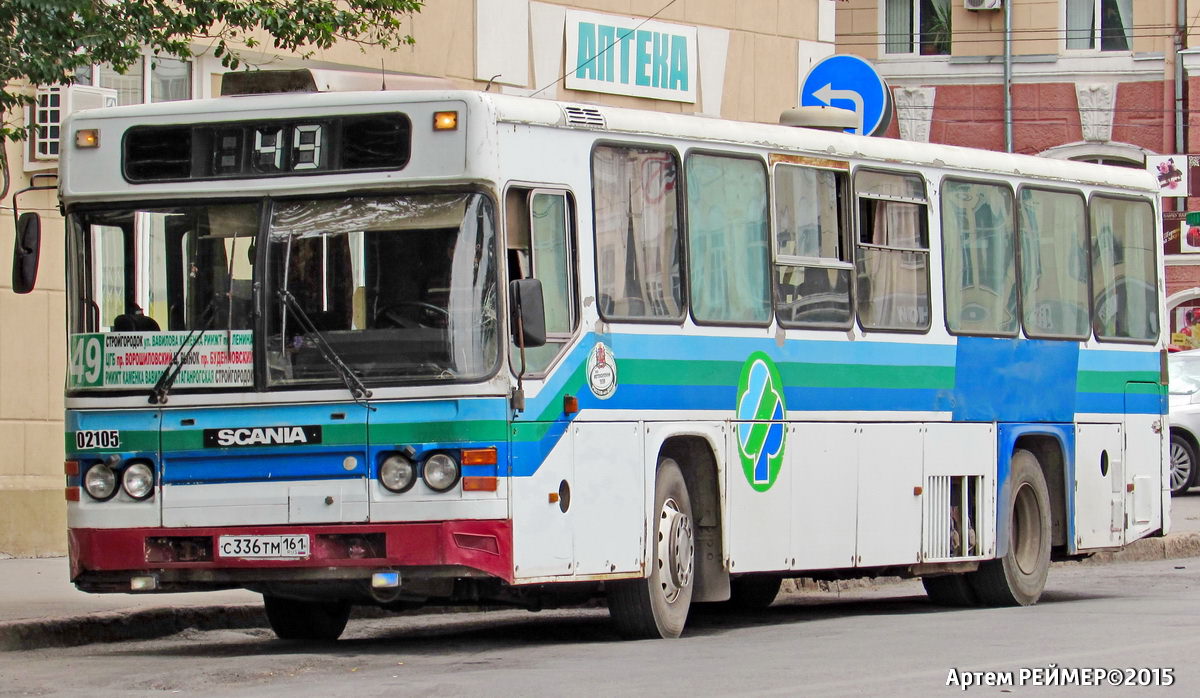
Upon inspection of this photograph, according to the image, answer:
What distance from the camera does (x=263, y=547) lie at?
35.4 feet

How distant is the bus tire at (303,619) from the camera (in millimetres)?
12531

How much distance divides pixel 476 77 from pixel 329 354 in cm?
1073

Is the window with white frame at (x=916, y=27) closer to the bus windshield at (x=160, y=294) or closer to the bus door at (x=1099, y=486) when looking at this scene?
the bus door at (x=1099, y=486)

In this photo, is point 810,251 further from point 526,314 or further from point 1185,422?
point 1185,422

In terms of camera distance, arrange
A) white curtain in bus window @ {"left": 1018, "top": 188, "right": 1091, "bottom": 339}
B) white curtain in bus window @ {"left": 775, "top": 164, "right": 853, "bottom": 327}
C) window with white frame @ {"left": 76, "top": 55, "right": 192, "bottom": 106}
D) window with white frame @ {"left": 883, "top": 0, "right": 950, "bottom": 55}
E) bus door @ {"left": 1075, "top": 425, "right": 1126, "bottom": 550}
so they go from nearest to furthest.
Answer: white curtain in bus window @ {"left": 775, "top": 164, "right": 853, "bottom": 327} → white curtain in bus window @ {"left": 1018, "top": 188, "right": 1091, "bottom": 339} → bus door @ {"left": 1075, "top": 425, "right": 1126, "bottom": 550} → window with white frame @ {"left": 76, "top": 55, "right": 192, "bottom": 106} → window with white frame @ {"left": 883, "top": 0, "right": 950, "bottom": 55}

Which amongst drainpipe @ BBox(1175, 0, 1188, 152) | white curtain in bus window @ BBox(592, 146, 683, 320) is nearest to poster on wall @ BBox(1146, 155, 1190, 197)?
drainpipe @ BBox(1175, 0, 1188, 152)

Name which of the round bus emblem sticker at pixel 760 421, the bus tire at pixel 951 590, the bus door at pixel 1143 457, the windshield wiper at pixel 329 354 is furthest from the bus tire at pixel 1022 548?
the windshield wiper at pixel 329 354

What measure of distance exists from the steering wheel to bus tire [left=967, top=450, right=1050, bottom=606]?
5749 millimetres

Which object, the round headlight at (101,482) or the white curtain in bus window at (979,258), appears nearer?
the round headlight at (101,482)

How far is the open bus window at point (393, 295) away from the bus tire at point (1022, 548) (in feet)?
18.6

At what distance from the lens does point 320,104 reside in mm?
11008

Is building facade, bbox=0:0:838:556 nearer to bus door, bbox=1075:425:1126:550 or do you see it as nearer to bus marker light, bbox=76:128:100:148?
bus marker light, bbox=76:128:100:148

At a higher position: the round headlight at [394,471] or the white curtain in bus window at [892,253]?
the white curtain in bus window at [892,253]

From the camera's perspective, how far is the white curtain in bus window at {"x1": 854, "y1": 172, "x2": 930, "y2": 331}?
1378 cm
